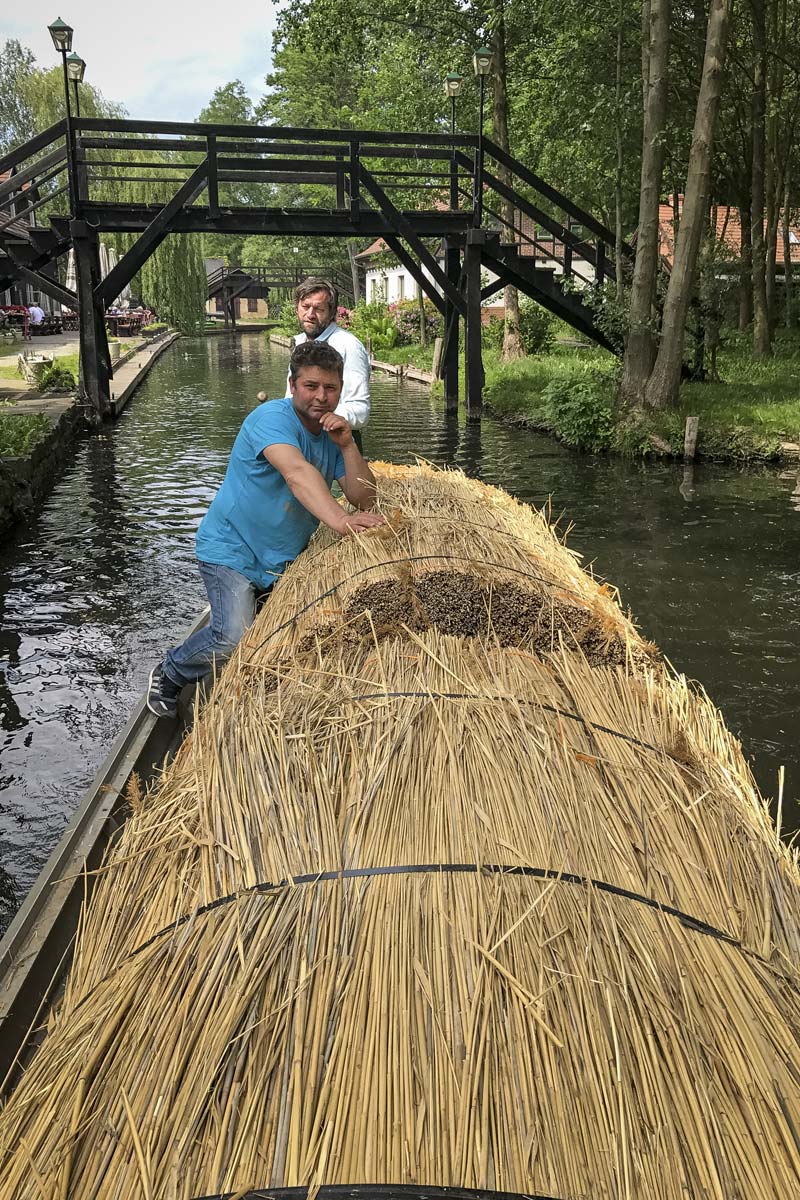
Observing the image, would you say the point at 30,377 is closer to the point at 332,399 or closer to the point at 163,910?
the point at 332,399

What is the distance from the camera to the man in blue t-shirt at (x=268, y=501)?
4008mm

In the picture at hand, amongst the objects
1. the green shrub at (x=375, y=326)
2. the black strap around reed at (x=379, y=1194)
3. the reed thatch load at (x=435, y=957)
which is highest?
the green shrub at (x=375, y=326)

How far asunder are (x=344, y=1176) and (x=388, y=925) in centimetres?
49

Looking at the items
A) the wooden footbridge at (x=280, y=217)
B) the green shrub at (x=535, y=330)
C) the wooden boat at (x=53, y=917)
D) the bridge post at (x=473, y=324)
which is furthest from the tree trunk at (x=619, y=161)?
the wooden boat at (x=53, y=917)

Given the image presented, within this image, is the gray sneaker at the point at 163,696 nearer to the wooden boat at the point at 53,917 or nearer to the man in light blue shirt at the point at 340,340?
the wooden boat at the point at 53,917

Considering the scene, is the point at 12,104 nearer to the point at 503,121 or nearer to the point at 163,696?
the point at 503,121

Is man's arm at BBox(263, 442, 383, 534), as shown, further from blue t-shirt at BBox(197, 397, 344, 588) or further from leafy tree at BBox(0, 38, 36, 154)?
leafy tree at BBox(0, 38, 36, 154)

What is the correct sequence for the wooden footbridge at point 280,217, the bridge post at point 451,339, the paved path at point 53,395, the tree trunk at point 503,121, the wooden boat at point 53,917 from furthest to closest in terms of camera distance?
the tree trunk at point 503,121 < the bridge post at point 451,339 < the wooden footbridge at point 280,217 < the paved path at point 53,395 < the wooden boat at point 53,917

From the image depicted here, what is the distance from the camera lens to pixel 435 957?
184 centimetres

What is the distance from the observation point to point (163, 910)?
210 cm

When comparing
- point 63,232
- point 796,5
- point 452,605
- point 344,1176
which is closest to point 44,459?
point 63,232

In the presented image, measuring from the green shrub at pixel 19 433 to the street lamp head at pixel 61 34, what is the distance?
777 cm

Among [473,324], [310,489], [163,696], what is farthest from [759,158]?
[163,696]

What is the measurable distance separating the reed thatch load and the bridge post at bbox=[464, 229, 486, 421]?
15732 millimetres
